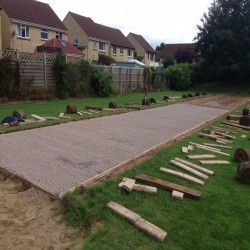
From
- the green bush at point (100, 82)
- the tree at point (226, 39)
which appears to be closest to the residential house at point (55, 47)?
the green bush at point (100, 82)

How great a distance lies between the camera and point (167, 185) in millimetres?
4805

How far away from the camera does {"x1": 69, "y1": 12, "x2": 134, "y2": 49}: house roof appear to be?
142 ft

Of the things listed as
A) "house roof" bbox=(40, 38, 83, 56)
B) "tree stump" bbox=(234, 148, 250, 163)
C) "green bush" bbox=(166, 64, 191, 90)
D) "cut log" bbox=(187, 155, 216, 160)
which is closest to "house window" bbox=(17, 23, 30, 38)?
"house roof" bbox=(40, 38, 83, 56)

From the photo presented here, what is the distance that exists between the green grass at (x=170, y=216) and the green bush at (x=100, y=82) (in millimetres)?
14731

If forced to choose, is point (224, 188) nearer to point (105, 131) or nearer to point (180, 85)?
point (105, 131)

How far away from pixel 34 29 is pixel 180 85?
679 inches

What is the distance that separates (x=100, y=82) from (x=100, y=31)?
97.8ft

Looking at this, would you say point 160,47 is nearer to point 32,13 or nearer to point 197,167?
point 32,13

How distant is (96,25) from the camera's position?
156 feet

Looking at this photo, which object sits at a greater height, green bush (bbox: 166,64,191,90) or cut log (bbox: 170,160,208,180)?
green bush (bbox: 166,64,191,90)

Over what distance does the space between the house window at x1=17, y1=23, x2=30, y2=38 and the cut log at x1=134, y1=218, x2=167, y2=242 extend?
30.8 m

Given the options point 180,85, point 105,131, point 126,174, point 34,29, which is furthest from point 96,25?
point 126,174

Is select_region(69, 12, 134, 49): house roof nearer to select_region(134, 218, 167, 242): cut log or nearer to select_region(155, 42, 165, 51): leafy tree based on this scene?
select_region(155, 42, 165, 51): leafy tree

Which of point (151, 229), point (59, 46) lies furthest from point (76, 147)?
point (59, 46)
